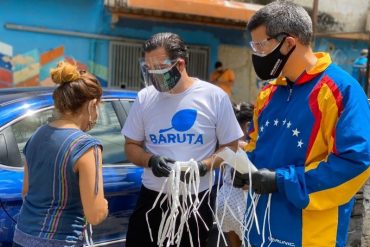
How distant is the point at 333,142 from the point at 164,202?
1211 mm

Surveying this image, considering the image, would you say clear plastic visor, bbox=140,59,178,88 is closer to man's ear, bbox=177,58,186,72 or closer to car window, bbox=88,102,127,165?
man's ear, bbox=177,58,186,72

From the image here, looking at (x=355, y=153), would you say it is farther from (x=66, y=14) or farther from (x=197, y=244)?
(x=66, y=14)

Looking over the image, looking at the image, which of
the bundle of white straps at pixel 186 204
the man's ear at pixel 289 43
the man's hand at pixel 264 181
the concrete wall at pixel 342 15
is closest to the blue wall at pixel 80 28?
the concrete wall at pixel 342 15

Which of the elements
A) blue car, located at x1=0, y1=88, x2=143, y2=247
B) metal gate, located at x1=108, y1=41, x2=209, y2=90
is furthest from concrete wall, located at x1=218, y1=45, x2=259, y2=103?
blue car, located at x1=0, y1=88, x2=143, y2=247

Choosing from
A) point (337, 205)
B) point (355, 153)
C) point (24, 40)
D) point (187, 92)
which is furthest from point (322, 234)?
point (24, 40)

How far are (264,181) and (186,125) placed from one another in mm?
898

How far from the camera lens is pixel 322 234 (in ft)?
7.36

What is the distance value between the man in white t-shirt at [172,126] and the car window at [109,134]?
21.9 inches

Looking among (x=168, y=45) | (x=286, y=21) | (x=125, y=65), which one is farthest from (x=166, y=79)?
(x=125, y=65)

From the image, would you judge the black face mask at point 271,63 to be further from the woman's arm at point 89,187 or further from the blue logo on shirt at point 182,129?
the woman's arm at point 89,187

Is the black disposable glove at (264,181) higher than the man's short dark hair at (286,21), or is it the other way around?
the man's short dark hair at (286,21)

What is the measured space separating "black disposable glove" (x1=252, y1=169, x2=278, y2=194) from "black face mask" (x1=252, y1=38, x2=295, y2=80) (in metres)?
0.47

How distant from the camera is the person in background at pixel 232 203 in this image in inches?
104

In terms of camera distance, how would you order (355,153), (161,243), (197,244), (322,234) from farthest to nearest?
(197,244) → (161,243) → (322,234) → (355,153)
